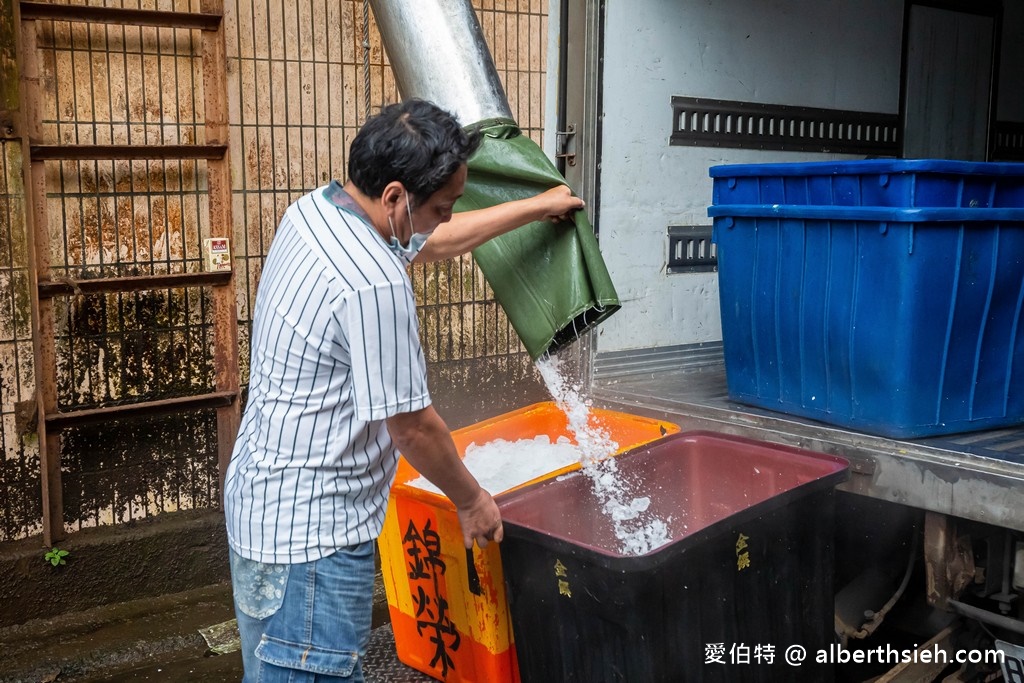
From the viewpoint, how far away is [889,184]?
3279 millimetres

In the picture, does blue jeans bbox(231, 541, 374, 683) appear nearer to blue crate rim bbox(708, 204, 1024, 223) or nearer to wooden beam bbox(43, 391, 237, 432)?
blue crate rim bbox(708, 204, 1024, 223)

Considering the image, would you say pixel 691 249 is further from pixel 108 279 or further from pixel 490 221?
pixel 108 279

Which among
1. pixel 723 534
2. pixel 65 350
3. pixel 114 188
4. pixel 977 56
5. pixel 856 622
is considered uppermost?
pixel 977 56

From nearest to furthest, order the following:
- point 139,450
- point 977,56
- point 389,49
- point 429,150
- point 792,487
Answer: point 429,150, point 792,487, point 389,49, point 139,450, point 977,56

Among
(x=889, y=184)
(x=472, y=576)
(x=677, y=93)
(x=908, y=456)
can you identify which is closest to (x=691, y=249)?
(x=677, y=93)

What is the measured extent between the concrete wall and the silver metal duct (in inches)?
47.6

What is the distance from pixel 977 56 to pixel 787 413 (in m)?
3.50

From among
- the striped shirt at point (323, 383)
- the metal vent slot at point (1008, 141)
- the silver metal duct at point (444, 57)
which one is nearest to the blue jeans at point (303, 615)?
the striped shirt at point (323, 383)

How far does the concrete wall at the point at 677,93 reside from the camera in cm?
445

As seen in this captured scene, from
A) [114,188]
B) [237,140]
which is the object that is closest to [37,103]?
[114,188]

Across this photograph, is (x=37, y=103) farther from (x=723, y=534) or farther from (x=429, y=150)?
(x=723, y=534)

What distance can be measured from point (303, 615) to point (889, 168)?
2.31m

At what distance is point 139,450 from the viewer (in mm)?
4758

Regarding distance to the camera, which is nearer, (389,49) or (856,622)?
(389,49)
